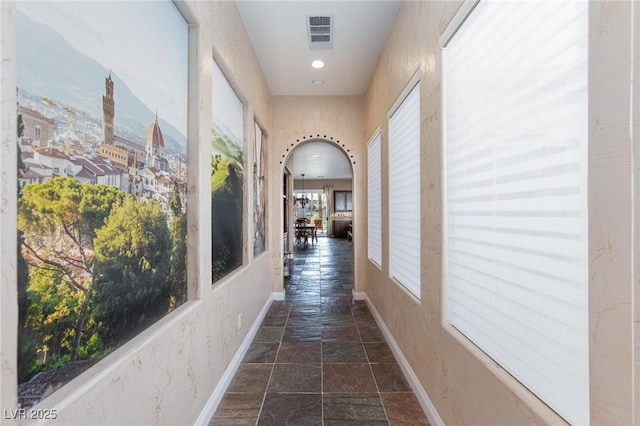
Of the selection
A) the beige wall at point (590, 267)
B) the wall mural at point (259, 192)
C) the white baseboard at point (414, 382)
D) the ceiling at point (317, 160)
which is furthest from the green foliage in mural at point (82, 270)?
the ceiling at point (317, 160)

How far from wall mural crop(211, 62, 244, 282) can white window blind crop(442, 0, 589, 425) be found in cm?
148

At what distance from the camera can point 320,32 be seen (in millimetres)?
2865

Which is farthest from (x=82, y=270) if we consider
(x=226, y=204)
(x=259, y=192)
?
(x=259, y=192)

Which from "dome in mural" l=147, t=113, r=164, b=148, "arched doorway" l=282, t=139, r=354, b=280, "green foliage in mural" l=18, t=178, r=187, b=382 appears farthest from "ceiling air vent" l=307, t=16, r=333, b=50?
"arched doorway" l=282, t=139, r=354, b=280

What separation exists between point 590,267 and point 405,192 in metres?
1.69

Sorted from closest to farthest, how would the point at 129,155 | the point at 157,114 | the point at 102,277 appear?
the point at 102,277 → the point at 129,155 → the point at 157,114

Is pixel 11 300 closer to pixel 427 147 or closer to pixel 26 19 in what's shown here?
pixel 26 19

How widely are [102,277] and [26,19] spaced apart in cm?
76

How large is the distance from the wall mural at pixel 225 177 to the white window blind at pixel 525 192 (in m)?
1.48

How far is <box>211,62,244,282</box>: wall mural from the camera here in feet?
6.74

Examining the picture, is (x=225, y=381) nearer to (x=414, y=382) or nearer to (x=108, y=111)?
(x=414, y=382)

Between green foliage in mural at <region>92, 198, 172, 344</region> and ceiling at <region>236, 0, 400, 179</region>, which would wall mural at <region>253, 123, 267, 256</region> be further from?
green foliage in mural at <region>92, 198, 172, 344</region>

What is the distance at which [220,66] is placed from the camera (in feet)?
7.14

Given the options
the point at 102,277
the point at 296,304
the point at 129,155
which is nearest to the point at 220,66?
the point at 129,155
